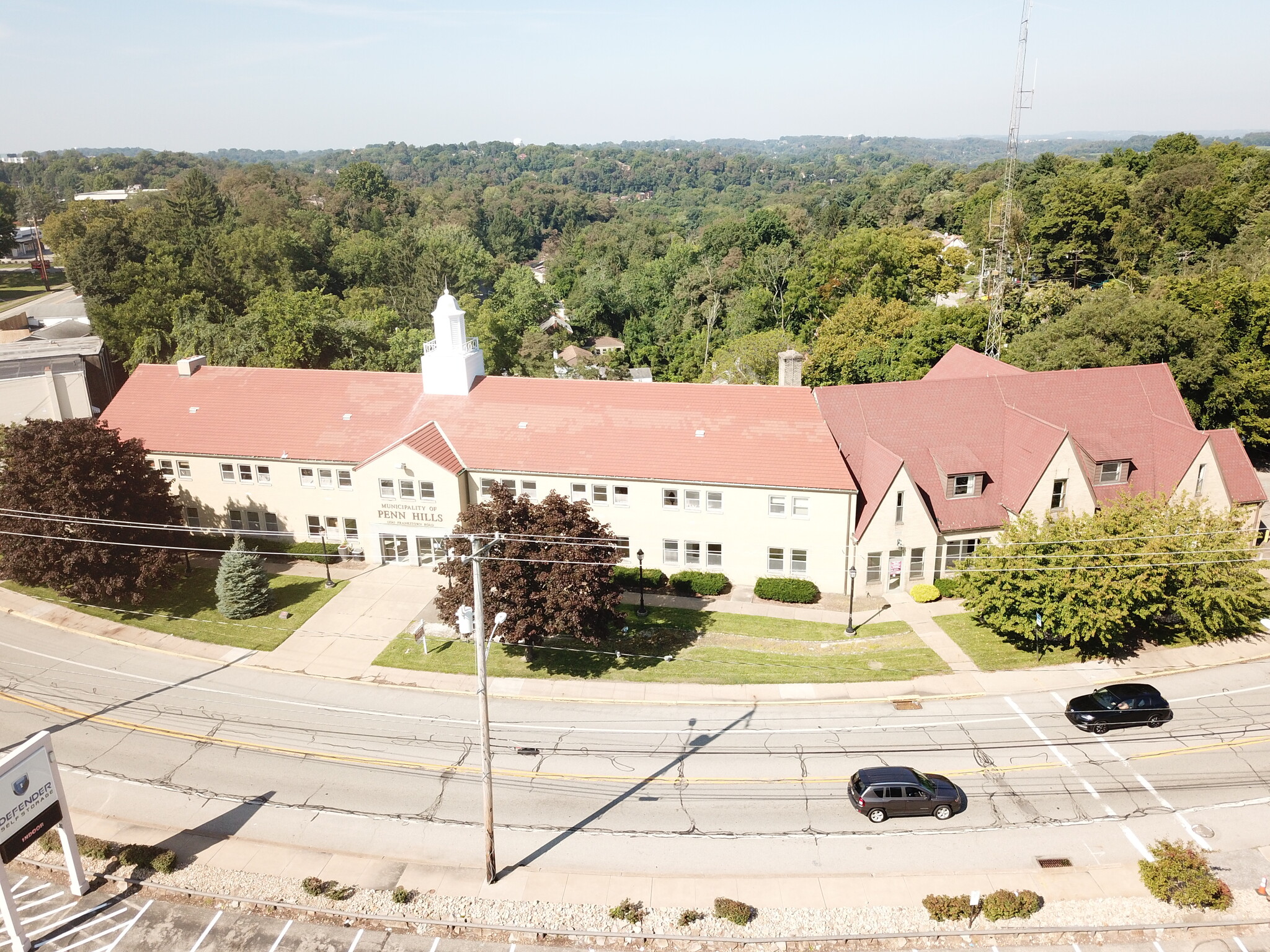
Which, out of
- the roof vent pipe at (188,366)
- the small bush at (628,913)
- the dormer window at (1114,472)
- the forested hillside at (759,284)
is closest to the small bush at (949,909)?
the small bush at (628,913)

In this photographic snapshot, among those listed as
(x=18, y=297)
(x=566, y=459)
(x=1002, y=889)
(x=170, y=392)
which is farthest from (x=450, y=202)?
(x=1002, y=889)

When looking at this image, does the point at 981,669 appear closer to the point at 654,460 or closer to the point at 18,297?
the point at 654,460

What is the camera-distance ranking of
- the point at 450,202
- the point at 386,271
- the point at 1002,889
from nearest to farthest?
the point at 1002,889, the point at 386,271, the point at 450,202

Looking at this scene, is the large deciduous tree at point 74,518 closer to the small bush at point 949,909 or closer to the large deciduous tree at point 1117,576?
the small bush at point 949,909

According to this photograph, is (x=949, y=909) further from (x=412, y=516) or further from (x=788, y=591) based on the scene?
(x=412, y=516)

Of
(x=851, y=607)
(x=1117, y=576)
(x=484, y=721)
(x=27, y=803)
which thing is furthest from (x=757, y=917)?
(x=1117, y=576)

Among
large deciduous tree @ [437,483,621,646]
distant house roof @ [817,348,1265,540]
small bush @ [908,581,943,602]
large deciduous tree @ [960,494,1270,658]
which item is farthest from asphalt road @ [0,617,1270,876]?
distant house roof @ [817,348,1265,540]
